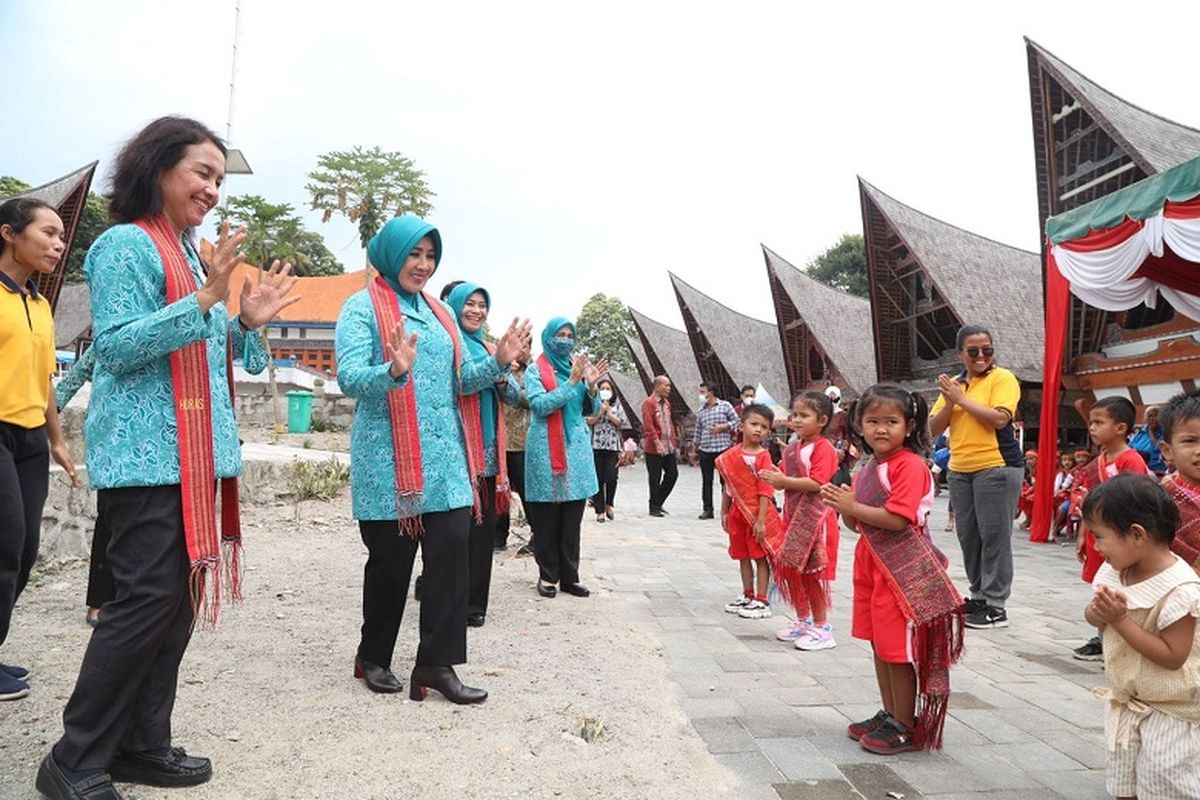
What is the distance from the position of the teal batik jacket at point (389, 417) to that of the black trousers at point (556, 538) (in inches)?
81.2

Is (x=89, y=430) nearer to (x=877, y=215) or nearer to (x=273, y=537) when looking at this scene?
(x=273, y=537)

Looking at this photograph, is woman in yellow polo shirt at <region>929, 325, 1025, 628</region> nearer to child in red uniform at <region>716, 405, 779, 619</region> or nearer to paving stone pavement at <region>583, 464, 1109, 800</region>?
paving stone pavement at <region>583, 464, 1109, 800</region>

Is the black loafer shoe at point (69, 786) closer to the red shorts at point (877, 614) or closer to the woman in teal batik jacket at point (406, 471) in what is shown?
the woman in teal batik jacket at point (406, 471)

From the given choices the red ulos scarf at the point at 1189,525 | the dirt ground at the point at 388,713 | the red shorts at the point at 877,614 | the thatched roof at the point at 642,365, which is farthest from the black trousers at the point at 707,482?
the thatched roof at the point at 642,365

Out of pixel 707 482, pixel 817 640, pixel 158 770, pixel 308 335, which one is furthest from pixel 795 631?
pixel 308 335

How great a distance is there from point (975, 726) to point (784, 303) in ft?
65.5

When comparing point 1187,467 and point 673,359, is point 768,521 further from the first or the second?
point 673,359

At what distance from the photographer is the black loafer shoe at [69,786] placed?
1.91 m

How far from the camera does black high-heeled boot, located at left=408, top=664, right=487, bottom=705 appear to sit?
2.85 metres

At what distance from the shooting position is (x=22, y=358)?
2.79m

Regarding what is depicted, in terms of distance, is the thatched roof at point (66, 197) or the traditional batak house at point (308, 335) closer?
the thatched roof at point (66, 197)

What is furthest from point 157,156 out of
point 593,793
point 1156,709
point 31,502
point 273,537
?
point 273,537

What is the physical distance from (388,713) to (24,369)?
67.9 inches

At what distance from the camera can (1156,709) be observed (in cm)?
202
